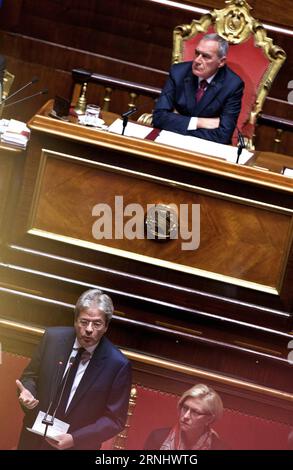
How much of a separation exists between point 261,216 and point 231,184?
0.17 m

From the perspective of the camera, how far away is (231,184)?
12.9 ft

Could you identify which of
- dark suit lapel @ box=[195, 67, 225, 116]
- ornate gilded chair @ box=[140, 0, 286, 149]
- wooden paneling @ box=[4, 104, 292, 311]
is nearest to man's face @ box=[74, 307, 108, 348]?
wooden paneling @ box=[4, 104, 292, 311]

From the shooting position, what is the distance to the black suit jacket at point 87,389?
3.22m

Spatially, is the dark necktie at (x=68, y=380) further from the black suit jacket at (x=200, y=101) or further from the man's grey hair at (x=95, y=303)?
the black suit jacket at (x=200, y=101)

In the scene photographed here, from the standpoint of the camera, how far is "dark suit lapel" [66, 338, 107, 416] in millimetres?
3281

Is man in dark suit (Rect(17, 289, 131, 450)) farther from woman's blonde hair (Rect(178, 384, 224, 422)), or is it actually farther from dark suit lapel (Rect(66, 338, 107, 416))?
woman's blonde hair (Rect(178, 384, 224, 422))

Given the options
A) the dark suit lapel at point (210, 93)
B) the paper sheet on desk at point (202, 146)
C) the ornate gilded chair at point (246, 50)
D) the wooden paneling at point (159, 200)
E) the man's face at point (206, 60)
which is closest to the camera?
the wooden paneling at point (159, 200)

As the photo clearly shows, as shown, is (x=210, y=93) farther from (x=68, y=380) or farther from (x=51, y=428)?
(x=51, y=428)

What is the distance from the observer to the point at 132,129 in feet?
13.8

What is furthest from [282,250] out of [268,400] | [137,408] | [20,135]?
[20,135]

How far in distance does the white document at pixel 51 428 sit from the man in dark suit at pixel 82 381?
2cm

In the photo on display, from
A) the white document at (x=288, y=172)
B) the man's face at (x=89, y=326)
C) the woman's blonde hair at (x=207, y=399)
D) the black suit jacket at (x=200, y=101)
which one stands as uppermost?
the black suit jacket at (x=200, y=101)

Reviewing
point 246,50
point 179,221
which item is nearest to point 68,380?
point 179,221

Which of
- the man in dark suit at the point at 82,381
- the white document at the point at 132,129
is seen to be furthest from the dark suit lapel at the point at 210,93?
the man in dark suit at the point at 82,381
